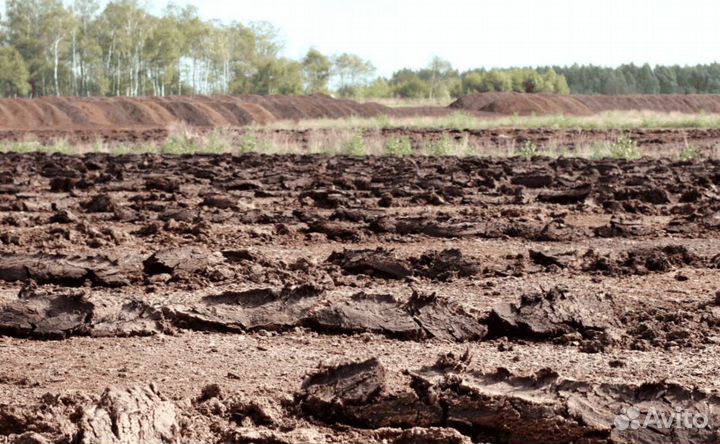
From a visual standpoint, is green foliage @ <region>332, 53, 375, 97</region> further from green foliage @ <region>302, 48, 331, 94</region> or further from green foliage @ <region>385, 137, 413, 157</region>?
green foliage @ <region>385, 137, 413, 157</region>

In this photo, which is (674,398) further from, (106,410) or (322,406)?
(106,410)

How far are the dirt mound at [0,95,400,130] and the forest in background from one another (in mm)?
15868

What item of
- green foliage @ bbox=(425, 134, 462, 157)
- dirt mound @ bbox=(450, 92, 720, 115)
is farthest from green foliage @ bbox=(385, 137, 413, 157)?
dirt mound @ bbox=(450, 92, 720, 115)

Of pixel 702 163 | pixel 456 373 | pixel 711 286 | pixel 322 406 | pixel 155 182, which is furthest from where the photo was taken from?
pixel 702 163

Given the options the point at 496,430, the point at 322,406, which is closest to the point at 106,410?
the point at 322,406

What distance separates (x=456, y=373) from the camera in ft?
12.8

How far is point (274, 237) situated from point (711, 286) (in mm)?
3647

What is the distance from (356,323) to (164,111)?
1798 inches

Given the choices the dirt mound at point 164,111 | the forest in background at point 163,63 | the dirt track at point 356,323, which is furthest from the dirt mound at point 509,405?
the forest in background at point 163,63

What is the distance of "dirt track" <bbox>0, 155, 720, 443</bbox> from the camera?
350 centimetres

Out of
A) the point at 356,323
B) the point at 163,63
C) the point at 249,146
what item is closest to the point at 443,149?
the point at 249,146

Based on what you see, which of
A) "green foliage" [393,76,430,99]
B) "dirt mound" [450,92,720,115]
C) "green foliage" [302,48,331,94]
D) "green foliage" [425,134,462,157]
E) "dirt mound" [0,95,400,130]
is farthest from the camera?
"green foliage" [393,76,430,99]

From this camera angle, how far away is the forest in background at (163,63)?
226ft

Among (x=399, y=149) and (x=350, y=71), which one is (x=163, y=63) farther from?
(x=399, y=149)
